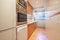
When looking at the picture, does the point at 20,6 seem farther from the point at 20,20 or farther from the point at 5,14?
the point at 5,14

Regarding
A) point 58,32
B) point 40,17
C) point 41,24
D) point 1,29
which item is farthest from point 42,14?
point 1,29

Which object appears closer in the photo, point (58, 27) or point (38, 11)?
point (58, 27)

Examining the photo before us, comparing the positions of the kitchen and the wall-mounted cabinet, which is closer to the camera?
the kitchen

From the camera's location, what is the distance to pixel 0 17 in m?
0.88

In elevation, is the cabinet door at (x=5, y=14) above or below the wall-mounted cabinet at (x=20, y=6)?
below

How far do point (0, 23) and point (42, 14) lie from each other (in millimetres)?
7848

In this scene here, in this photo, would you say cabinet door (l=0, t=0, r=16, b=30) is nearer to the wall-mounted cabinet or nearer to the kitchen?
A: the kitchen

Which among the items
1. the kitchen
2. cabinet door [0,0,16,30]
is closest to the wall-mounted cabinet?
the kitchen

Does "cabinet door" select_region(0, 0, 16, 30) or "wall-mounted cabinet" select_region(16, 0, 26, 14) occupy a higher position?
"wall-mounted cabinet" select_region(16, 0, 26, 14)

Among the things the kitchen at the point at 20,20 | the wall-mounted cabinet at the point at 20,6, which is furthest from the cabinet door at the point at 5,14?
the wall-mounted cabinet at the point at 20,6

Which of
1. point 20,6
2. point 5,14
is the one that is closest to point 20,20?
point 20,6

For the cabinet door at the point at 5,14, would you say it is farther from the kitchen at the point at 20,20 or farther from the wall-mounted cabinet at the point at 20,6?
the wall-mounted cabinet at the point at 20,6

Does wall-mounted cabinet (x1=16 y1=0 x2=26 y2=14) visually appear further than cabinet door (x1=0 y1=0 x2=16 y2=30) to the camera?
Yes

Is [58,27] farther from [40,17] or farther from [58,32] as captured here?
[40,17]
